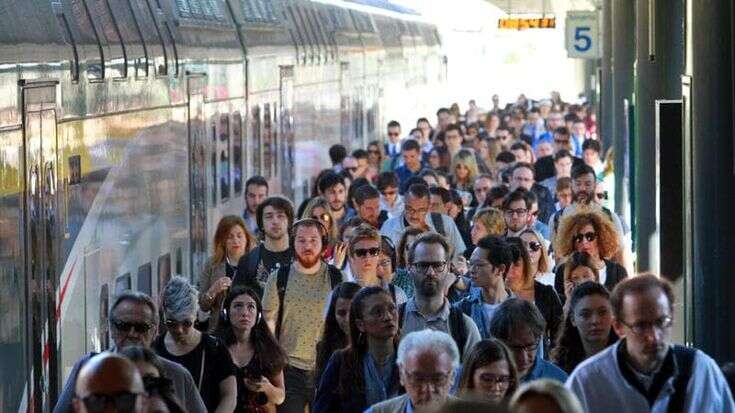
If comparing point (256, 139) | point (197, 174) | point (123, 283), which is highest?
point (256, 139)

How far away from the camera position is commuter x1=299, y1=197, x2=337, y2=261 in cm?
A: 1427

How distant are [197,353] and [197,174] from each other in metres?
4.92

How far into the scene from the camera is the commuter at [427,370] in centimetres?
700

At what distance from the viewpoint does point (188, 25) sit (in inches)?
526

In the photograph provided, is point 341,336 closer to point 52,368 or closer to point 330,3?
point 52,368

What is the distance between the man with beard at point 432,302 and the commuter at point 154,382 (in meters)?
2.06

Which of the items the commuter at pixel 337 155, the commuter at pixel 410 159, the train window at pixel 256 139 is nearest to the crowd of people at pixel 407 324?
the train window at pixel 256 139

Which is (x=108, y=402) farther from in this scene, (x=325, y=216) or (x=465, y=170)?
(x=465, y=170)

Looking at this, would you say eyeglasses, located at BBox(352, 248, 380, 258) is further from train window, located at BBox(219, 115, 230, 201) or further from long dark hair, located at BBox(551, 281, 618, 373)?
train window, located at BBox(219, 115, 230, 201)

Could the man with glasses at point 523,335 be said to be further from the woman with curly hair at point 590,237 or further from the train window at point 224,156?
the train window at point 224,156

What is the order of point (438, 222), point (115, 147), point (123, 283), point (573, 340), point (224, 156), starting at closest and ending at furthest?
point (573, 340), point (115, 147), point (123, 283), point (438, 222), point (224, 156)

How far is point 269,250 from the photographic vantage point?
12.2 metres

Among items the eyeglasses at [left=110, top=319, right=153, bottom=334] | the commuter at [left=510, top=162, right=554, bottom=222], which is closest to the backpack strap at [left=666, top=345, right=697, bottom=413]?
the eyeglasses at [left=110, top=319, right=153, bottom=334]

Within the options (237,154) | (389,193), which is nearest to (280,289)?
(237,154)
